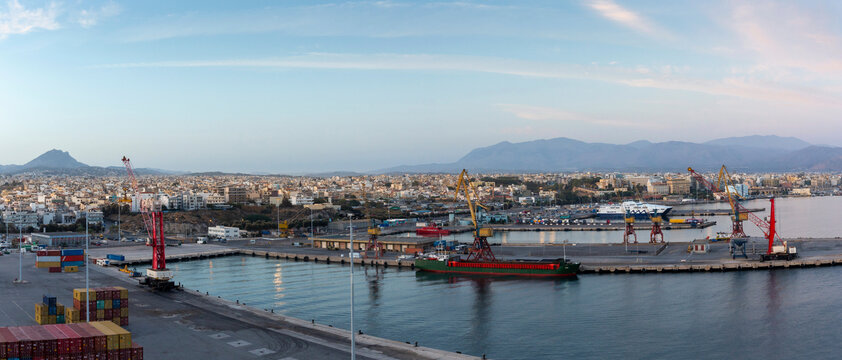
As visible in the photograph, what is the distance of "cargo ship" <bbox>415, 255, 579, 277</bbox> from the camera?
108 feet

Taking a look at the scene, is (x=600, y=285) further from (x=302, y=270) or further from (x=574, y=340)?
(x=302, y=270)

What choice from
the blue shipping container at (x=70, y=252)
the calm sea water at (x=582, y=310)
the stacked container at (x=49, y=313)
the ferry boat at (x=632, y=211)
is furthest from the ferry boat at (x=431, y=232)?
the stacked container at (x=49, y=313)

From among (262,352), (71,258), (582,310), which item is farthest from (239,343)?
(71,258)

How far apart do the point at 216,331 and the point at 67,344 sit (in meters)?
6.18

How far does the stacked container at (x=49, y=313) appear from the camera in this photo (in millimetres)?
19438

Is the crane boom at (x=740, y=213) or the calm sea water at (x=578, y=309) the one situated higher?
the crane boom at (x=740, y=213)

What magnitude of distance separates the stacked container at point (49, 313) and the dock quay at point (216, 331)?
3.13 ft

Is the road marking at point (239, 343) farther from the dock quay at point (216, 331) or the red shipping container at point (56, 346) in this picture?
the red shipping container at point (56, 346)

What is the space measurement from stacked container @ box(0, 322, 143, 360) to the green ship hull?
22.9m

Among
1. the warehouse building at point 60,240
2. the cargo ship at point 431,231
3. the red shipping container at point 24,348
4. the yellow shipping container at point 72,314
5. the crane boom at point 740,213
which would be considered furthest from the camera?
the cargo ship at point 431,231

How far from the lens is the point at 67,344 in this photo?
13.4 metres

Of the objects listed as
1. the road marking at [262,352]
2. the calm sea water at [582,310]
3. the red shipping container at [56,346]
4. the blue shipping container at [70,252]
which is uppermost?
the red shipping container at [56,346]

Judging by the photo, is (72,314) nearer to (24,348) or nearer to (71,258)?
(24,348)

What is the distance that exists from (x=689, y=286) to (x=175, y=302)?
70.6ft
